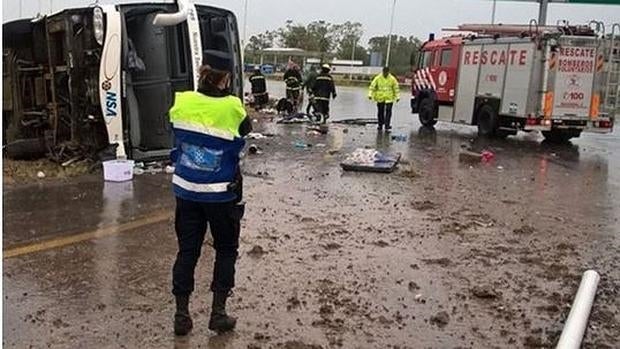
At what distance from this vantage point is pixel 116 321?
4148mm

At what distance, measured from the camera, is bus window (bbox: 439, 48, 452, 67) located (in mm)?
19114

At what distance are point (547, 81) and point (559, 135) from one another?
1.92 meters

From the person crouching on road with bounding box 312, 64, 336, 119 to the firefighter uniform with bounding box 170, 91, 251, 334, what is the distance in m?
14.6

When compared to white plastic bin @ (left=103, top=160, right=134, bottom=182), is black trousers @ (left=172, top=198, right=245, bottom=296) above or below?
above

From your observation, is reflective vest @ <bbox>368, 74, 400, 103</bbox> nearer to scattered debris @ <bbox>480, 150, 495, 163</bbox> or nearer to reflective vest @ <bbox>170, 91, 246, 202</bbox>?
scattered debris @ <bbox>480, 150, 495, 163</bbox>

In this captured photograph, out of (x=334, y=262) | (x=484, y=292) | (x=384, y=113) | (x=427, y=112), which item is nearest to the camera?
(x=484, y=292)

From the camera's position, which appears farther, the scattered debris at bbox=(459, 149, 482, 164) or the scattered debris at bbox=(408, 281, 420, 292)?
the scattered debris at bbox=(459, 149, 482, 164)

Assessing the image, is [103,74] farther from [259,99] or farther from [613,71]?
[259,99]

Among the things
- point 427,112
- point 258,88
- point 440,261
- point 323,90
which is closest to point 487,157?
point 323,90

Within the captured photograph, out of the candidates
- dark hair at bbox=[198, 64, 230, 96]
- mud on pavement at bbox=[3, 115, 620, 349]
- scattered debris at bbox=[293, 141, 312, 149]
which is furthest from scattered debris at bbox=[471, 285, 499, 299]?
scattered debris at bbox=[293, 141, 312, 149]

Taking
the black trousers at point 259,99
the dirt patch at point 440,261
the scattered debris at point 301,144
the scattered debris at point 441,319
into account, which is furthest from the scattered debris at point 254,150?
the black trousers at point 259,99

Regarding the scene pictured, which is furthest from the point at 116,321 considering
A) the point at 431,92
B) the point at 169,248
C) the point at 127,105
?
the point at 431,92

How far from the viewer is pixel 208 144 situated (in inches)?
156

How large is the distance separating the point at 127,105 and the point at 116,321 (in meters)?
5.24
